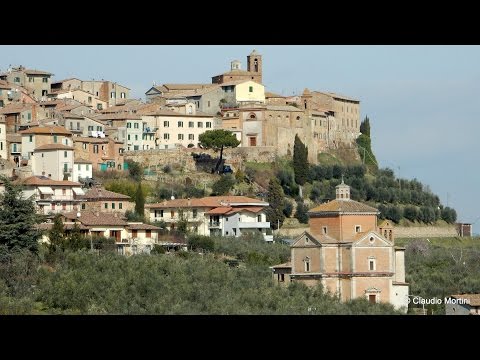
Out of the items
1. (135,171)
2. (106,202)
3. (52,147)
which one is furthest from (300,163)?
(106,202)

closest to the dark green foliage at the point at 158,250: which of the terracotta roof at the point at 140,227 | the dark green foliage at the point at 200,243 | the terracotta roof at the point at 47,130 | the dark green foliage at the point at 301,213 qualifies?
the dark green foliage at the point at 200,243

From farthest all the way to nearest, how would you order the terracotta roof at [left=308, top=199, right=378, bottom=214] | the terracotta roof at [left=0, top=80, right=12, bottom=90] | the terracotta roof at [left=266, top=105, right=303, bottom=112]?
the terracotta roof at [left=266, top=105, right=303, bottom=112] < the terracotta roof at [left=0, top=80, right=12, bottom=90] < the terracotta roof at [left=308, top=199, right=378, bottom=214]

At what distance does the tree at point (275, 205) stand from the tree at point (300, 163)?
1.95 metres

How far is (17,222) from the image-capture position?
23.4 meters

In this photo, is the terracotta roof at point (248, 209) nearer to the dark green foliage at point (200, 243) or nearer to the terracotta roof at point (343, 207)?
the dark green foliage at point (200, 243)

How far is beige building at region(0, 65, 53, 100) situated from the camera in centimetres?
4144

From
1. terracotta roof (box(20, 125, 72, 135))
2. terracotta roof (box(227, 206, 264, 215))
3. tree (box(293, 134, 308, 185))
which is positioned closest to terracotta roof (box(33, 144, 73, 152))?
terracotta roof (box(20, 125, 72, 135))

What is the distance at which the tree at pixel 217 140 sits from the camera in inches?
1463

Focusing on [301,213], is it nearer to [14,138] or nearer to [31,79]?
[14,138]

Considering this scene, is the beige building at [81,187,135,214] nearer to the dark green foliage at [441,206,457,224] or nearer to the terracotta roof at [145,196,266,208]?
the terracotta roof at [145,196,266,208]

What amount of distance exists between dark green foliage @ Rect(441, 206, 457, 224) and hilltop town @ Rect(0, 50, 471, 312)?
1.7 inches
